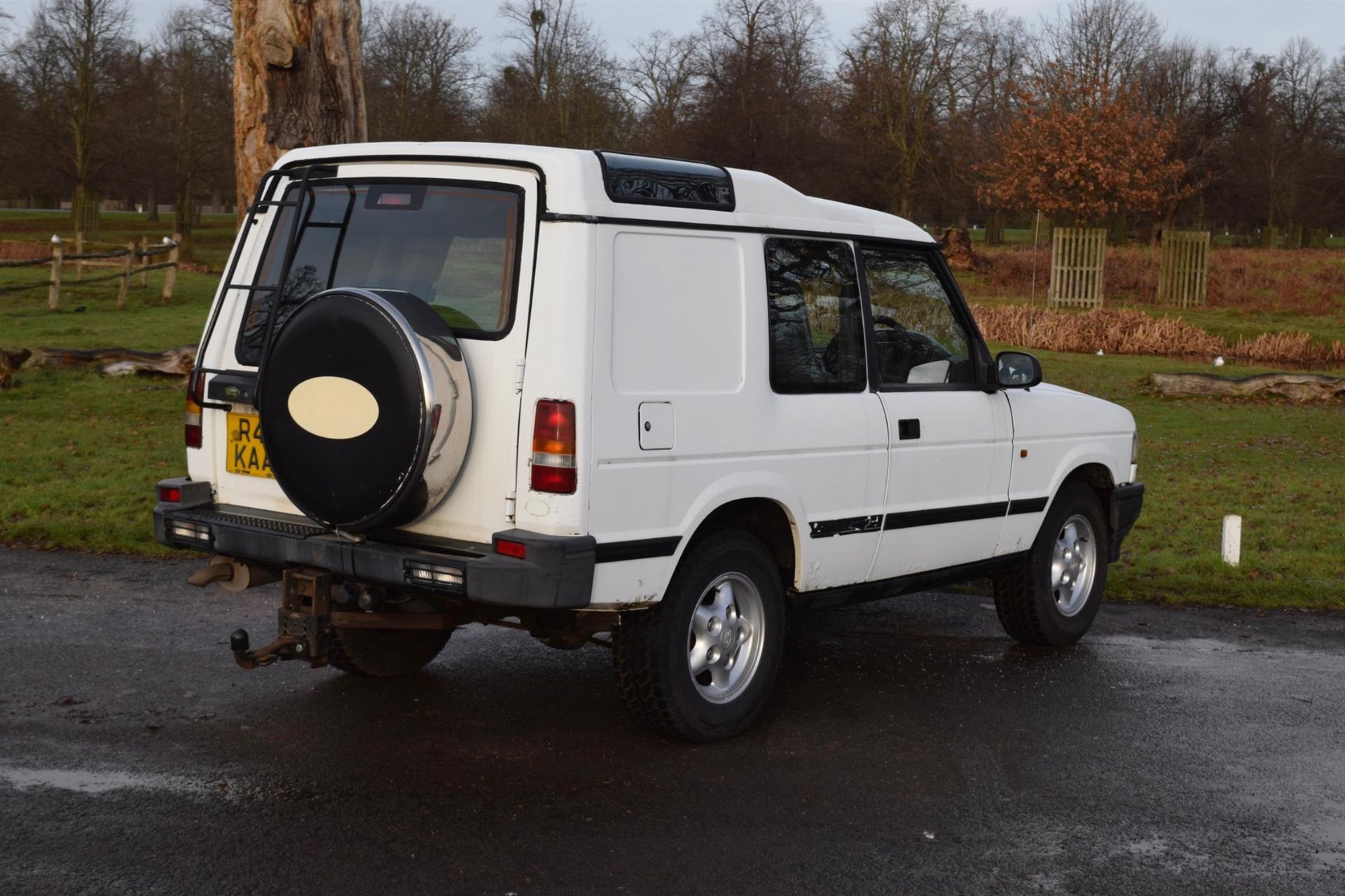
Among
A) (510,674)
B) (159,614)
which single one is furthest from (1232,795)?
(159,614)

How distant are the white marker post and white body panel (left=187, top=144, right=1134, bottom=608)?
3.48m

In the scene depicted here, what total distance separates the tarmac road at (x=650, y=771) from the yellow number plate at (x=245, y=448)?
99 centimetres

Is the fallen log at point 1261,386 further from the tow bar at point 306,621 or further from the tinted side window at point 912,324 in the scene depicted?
the tow bar at point 306,621

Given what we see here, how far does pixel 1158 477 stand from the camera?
499 inches

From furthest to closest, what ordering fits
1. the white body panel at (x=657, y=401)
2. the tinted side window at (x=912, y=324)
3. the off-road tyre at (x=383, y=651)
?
the tinted side window at (x=912, y=324)
the off-road tyre at (x=383, y=651)
the white body panel at (x=657, y=401)

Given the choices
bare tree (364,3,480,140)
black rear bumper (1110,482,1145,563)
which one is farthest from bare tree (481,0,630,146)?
black rear bumper (1110,482,1145,563)

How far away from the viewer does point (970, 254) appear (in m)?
42.5

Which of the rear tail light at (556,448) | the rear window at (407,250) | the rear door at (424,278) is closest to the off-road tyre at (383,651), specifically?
the rear door at (424,278)

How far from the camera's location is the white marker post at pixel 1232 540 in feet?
29.9

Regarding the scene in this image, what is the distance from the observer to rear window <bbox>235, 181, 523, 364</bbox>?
4984 millimetres

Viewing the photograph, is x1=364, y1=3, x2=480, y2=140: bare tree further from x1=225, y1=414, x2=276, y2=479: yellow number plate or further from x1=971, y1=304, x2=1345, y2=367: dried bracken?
x1=225, y1=414, x2=276, y2=479: yellow number plate

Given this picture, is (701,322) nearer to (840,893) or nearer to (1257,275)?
(840,893)

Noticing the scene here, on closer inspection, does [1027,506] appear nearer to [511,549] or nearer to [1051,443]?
[1051,443]

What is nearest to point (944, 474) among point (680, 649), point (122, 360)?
point (680, 649)
